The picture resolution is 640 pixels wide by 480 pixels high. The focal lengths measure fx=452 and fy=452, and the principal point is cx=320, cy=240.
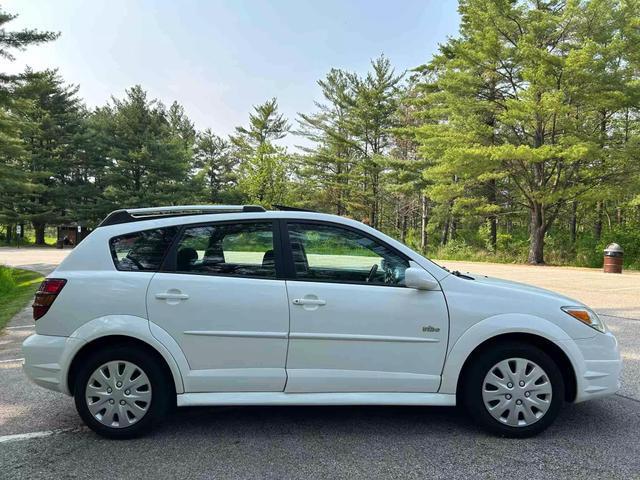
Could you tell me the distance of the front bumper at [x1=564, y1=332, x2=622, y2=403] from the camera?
3.33m

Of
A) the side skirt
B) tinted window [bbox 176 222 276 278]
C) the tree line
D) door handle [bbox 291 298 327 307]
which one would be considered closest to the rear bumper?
the side skirt

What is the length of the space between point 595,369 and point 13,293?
12.1m

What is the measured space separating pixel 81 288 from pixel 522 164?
23.2 metres

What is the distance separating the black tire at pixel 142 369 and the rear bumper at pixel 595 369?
3.08m

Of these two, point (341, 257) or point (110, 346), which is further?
point (341, 257)

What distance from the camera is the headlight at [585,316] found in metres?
3.40

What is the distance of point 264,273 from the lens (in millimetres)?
3434

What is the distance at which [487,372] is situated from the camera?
3.31 m

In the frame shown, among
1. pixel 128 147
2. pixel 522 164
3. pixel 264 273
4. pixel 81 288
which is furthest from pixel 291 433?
pixel 128 147

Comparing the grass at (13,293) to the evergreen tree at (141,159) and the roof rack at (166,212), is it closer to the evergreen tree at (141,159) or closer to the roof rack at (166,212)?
the roof rack at (166,212)

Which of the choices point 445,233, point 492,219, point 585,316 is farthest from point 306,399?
point 445,233

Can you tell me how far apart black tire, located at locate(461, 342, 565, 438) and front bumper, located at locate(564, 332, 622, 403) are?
0.16 metres

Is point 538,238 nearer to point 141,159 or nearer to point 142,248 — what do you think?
point 142,248

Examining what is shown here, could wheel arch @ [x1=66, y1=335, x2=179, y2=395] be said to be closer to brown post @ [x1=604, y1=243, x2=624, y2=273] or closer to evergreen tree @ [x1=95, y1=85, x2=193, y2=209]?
brown post @ [x1=604, y1=243, x2=624, y2=273]
